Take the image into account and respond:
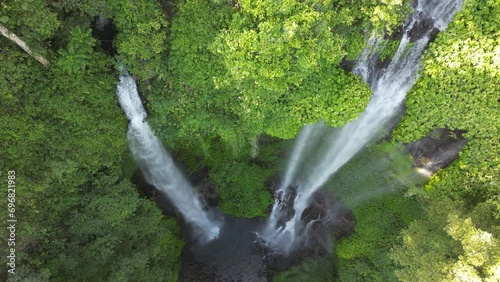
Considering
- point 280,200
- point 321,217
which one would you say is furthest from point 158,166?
point 321,217

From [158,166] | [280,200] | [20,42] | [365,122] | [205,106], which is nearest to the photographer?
[20,42]

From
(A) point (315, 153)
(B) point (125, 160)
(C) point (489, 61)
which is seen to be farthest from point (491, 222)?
(B) point (125, 160)

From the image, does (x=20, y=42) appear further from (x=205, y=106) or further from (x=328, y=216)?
(x=328, y=216)

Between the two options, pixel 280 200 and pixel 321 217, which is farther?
pixel 280 200

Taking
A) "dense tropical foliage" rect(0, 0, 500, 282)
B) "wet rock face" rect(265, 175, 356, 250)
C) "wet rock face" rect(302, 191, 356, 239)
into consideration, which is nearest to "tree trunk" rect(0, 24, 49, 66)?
"dense tropical foliage" rect(0, 0, 500, 282)

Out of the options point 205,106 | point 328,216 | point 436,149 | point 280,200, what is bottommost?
point 328,216

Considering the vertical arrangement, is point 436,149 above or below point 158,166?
above

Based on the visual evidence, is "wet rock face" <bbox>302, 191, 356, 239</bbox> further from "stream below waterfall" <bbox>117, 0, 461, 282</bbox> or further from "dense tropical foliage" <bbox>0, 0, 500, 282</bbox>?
"dense tropical foliage" <bbox>0, 0, 500, 282</bbox>
